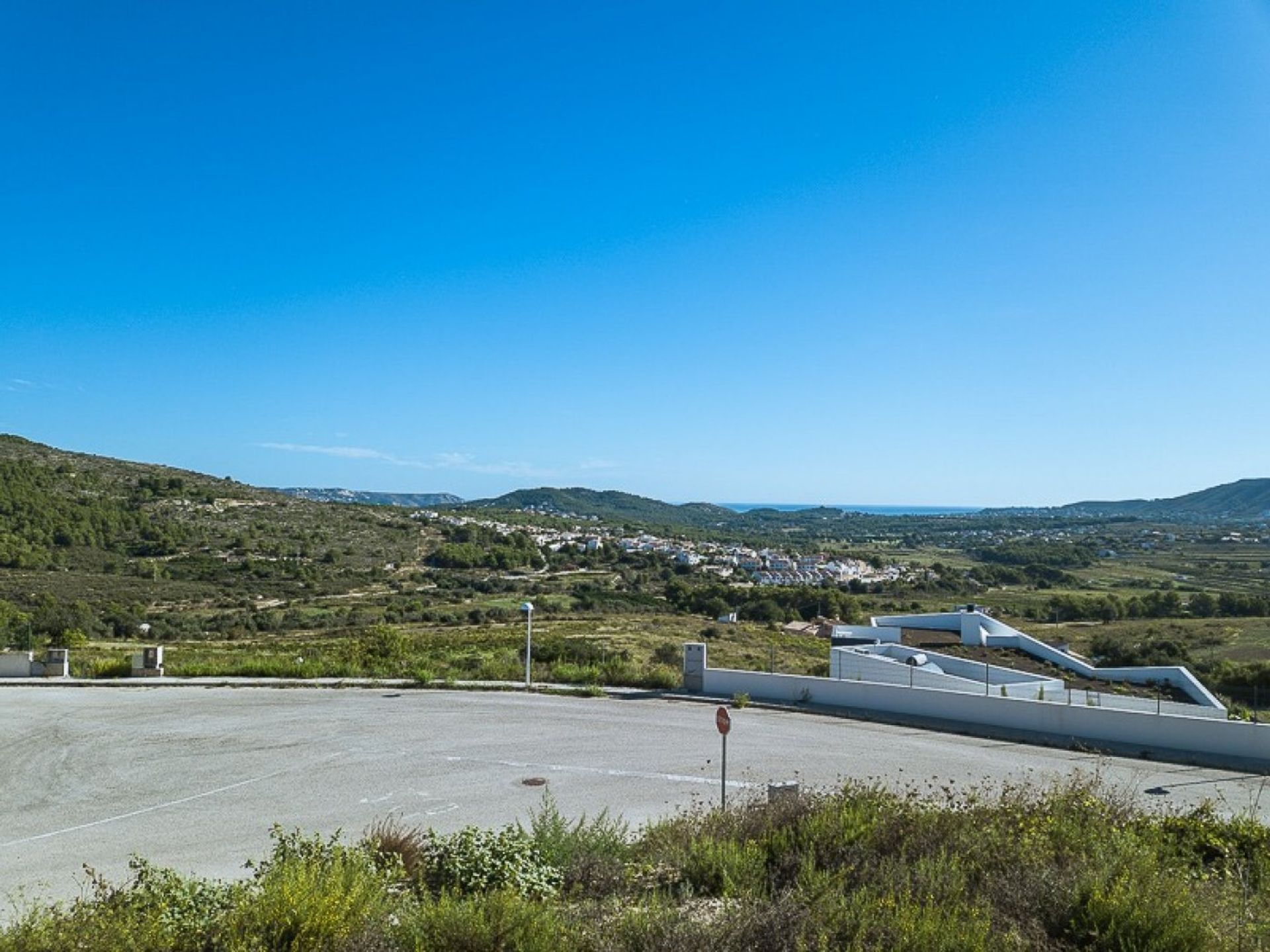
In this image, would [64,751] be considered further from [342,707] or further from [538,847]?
[538,847]

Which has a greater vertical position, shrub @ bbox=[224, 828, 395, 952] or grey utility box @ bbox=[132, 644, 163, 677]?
shrub @ bbox=[224, 828, 395, 952]

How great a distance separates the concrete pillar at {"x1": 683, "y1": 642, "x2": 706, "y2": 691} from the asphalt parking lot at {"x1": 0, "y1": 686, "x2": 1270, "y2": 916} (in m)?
1.42

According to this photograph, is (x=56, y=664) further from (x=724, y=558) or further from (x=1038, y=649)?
(x=724, y=558)

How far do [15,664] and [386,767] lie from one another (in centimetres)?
1563

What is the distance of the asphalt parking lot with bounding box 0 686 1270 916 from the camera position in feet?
35.7

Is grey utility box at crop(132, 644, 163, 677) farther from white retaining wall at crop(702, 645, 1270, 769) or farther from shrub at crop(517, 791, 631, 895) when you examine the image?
shrub at crop(517, 791, 631, 895)

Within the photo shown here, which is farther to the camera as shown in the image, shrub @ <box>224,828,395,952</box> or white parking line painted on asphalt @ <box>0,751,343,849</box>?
white parking line painted on asphalt @ <box>0,751,343,849</box>

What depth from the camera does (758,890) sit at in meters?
6.76

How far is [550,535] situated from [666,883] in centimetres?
10104

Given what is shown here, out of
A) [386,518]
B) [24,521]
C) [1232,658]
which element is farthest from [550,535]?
[1232,658]

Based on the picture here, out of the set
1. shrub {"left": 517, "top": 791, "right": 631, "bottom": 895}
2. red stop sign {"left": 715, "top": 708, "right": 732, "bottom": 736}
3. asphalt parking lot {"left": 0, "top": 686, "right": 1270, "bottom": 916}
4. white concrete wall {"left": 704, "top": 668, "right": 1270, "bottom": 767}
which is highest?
red stop sign {"left": 715, "top": 708, "right": 732, "bottom": 736}

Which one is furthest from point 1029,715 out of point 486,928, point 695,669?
point 486,928

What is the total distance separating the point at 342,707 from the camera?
18.7m

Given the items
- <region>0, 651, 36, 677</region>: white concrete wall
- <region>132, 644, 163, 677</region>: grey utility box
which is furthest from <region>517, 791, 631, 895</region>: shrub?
<region>0, 651, 36, 677</region>: white concrete wall
